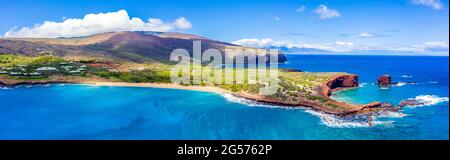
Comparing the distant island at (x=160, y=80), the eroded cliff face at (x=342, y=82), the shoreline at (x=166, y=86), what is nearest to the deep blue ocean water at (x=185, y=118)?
the distant island at (x=160, y=80)

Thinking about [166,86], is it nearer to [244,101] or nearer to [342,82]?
[244,101]

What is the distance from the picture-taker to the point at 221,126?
168ft

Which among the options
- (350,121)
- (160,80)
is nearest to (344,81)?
(160,80)

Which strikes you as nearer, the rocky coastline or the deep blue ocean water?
the deep blue ocean water

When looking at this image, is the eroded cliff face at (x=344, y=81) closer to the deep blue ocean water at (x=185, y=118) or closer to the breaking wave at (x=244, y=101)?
the deep blue ocean water at (x=185, y=118)

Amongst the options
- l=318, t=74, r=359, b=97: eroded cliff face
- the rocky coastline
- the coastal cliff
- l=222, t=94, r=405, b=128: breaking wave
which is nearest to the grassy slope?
the coastal cliff

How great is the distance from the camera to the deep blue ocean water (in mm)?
47000

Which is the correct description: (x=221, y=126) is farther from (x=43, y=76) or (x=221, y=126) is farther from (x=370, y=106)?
(x=43, y=76)

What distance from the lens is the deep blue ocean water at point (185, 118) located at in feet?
154

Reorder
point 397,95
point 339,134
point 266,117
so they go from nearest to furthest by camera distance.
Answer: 1. point 339,134
2. point 266,117
3. point 397,95

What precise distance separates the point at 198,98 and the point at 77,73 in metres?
43.6

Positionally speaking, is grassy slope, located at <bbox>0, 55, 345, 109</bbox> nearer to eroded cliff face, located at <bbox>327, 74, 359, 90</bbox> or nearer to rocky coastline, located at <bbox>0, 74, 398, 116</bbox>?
rocky coastline, located at <bbox>0, 74, 398, 116</bbox>
